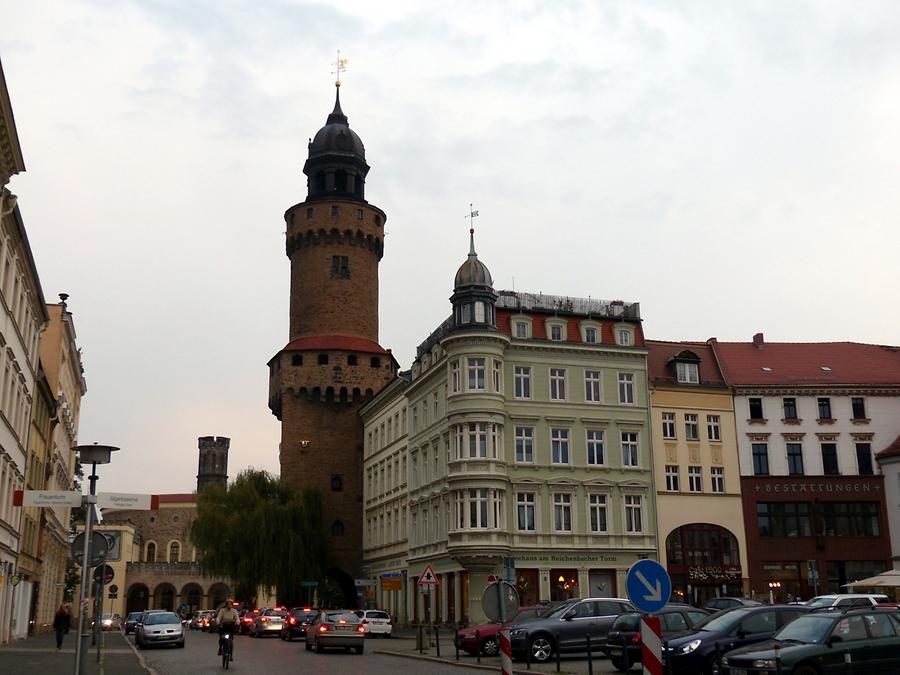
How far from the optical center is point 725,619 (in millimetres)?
21906

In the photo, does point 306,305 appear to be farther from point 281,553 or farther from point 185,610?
point 185,610

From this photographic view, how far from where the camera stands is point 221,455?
167 meters

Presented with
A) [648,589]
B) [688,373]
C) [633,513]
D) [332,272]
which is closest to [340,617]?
[633,513]

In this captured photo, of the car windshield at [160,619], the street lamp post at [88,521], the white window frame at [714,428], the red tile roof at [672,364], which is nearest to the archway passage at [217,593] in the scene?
the red tile roof at [672,364]

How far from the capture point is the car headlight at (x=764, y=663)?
17.2 meters

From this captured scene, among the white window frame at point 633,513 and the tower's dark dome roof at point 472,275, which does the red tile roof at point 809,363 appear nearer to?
the white window frame at point 633,513

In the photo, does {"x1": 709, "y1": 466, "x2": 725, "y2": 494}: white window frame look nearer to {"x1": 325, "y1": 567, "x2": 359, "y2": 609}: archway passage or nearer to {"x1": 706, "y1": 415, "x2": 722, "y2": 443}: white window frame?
{"x1": 706, "y1": 415, "x2": 722, "y2": 443}: white window frame

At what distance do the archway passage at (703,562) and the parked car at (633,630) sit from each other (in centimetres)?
2794

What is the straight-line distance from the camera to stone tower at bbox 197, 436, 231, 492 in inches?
6501

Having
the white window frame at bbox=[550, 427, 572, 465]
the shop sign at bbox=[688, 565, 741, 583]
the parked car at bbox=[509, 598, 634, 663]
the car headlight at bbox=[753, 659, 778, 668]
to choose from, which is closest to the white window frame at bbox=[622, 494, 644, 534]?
the shop sign at bbox=[688, 565, 741, 583]

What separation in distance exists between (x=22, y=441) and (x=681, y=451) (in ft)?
108

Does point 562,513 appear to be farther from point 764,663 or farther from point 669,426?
point 764,663

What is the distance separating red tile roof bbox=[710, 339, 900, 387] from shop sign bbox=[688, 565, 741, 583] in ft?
33.7

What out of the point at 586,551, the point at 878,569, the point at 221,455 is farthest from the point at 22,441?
the point at 221,455
